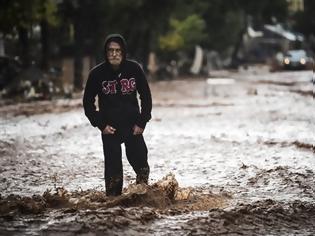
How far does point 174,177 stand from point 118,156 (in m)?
1.37

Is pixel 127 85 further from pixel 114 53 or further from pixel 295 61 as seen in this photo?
pixel 295 61

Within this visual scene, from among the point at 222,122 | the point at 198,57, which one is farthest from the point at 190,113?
the point at 198,57

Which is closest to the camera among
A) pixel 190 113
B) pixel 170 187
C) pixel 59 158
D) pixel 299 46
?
pixel 170 187

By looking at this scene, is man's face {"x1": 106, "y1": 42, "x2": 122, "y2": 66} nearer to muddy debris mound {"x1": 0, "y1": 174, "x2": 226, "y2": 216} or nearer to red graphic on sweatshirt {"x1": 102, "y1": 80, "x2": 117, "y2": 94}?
red graphic on sweatshirt {"x1": 102, "y1": 80, "x2": 117, "y2": 94}

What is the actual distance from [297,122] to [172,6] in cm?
2057

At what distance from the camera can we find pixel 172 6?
113ft

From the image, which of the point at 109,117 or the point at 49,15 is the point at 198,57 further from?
the point at 109,117

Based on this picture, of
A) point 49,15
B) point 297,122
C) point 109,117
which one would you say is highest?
point 49,15

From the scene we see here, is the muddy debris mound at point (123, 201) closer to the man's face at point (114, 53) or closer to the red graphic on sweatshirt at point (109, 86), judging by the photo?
the red graphic on sweatshirt at point (109, 86)

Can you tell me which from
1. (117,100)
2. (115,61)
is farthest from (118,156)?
(115,61)

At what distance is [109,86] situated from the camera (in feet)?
20.6

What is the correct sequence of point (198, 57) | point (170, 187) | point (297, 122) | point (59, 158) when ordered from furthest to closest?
1. point (198, 57)
2. point (297, 122)
3. point (59, 158)
4. point (170, 187)

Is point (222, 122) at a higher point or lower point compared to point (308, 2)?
lower

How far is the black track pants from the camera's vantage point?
21.2 ft
